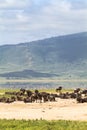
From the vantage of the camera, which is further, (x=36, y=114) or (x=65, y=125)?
(x=36, y=114)

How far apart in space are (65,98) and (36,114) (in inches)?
967

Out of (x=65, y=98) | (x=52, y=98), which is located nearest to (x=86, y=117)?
(x=52, y=98)

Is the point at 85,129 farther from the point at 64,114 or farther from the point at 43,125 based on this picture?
the point at 64,114

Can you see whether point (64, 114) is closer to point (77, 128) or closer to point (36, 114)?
point (36, 114)

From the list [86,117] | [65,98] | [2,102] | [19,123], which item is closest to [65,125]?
[19,123]

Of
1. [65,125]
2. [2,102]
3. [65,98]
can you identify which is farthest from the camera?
[65,98]

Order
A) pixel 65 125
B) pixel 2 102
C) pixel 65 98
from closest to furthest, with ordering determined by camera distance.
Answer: pixel 65 125 → pixel 2 102 → pixel 65 98

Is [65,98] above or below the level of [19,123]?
above

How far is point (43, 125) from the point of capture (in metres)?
32.2

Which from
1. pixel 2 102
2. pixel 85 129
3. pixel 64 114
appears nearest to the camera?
pixel 85 129

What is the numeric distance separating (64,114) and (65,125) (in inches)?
478

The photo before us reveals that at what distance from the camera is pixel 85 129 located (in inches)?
1195

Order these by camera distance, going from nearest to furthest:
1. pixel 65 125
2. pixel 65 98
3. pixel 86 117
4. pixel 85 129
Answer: pixel 85 129 < pixel 65 125 < pixel 86 117 < pixel 65 98

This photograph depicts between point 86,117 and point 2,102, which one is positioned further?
point 2,102
